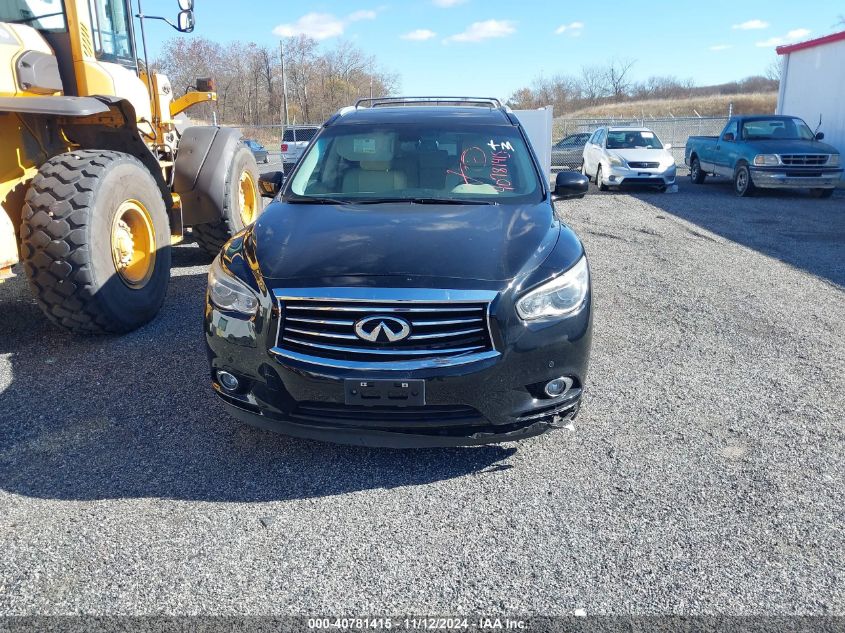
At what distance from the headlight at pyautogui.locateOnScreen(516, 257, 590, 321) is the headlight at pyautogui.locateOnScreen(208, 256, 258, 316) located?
127 cm

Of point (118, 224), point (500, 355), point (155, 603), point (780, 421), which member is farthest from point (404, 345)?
point (118, 224)

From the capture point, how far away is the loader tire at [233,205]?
22.8ft

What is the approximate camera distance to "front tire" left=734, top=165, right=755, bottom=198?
48.2 ft

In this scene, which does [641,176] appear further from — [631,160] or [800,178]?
[800,178]

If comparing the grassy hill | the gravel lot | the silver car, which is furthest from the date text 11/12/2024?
the grassy hill

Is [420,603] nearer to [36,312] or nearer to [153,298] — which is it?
[153,298]

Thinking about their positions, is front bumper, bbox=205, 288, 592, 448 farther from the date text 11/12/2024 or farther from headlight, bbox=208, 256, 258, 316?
the date text 11/12/2024

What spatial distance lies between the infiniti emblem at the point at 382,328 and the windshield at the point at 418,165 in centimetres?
137

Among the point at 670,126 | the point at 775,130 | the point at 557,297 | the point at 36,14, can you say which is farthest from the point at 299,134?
the point at 557,297

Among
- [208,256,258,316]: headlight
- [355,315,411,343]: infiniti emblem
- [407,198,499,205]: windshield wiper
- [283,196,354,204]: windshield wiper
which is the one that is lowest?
[355,315,411,343]: infiniti emblem

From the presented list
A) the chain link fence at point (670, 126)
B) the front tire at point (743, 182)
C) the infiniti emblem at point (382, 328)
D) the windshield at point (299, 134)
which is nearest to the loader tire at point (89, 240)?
the infiniti emblem at point (382, 328)

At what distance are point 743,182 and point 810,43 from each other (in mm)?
8309

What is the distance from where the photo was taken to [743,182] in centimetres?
1495

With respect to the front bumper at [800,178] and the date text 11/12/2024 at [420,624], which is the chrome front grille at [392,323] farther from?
the front bumper at [800,178]
